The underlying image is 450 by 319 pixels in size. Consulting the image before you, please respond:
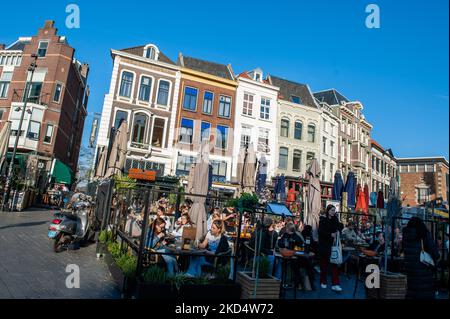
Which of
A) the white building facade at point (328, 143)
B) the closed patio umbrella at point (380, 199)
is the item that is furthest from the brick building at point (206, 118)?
the closed patio umbrella at point (380, 199)

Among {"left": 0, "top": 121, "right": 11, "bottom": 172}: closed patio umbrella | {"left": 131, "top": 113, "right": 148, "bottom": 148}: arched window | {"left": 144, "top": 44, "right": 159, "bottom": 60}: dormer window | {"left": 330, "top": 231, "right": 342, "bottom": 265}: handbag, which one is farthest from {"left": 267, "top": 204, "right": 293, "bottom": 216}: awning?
{"left": 144, "top": 44, "right": 159, "bottom": 60}: dormer window

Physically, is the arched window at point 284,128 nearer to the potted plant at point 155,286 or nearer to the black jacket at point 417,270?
the black jacket at point 417,270

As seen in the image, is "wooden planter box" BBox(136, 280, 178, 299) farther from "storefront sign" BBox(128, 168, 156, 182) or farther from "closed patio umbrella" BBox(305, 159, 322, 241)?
"storefront sign" BBox(128, 168, 156, 182)

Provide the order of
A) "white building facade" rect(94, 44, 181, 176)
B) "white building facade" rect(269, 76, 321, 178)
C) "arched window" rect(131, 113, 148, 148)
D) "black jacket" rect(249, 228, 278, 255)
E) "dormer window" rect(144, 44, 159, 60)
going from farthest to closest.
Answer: "white building facade" rect(269, 76, 321, 178)
"dormer window" rect(144, 44, 159, 60)
"arched window" rect(131, 113, 148, 148)
"white building facade" rect(94, 44, 181, 176)
"black jacket" rect(249, 228, 278, 255)

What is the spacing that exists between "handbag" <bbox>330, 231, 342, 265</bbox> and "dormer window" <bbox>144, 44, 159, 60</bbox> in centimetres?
2410

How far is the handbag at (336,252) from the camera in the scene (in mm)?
6395

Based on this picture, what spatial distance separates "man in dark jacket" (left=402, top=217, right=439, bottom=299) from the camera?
5512mm

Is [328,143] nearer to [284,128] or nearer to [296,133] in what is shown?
[296,133]

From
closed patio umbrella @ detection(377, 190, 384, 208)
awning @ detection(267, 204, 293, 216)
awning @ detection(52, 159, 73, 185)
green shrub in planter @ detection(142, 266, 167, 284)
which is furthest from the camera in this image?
awning @ detection(52, 159, 73, 185)

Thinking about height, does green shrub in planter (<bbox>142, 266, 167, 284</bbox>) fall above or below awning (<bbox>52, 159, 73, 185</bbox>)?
below

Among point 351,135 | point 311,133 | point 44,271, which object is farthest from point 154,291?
point 351,135

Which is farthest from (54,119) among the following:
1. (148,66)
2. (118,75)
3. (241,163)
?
(241,163)

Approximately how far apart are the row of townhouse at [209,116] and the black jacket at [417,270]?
2013 cm

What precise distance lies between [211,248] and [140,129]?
65.9 feet
